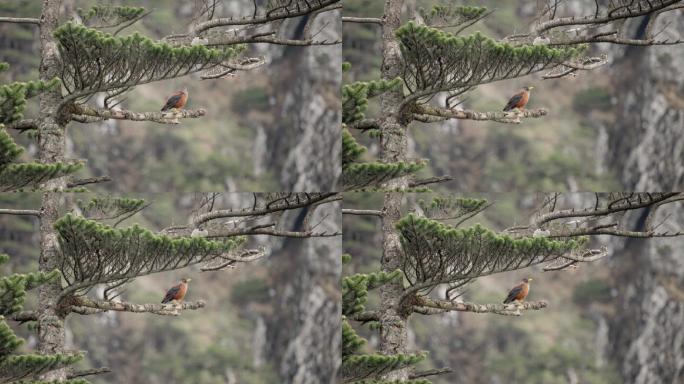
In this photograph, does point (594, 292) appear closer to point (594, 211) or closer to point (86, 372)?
point (594, 211)

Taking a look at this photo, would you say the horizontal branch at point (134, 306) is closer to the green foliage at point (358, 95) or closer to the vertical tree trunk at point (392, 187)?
the vertical tree trunk at point (392, 187)

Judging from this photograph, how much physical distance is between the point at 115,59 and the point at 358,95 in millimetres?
1748

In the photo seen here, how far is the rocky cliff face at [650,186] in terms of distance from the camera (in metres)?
8.63

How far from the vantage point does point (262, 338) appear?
8.77 m

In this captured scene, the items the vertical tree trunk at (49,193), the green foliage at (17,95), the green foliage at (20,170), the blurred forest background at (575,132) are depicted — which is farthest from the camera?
the blurred forest background at (575,132)

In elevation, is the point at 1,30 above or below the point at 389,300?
above

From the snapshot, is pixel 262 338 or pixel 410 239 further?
pixel 262 338

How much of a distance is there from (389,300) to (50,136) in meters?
2.72

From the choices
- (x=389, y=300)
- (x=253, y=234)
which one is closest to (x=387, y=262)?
(x=389, y=300)

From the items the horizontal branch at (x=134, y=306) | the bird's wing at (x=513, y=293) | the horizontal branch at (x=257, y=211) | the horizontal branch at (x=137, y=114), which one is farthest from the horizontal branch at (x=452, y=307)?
the horizontal branch at (x=137, y=114)

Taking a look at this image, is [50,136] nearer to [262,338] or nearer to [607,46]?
[262,338]

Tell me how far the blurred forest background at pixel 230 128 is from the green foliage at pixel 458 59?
23.8 inches

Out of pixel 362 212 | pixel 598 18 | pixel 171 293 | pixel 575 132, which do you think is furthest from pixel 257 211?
pixel 598 18

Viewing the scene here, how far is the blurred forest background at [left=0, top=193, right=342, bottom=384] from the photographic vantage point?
27.9 ft
